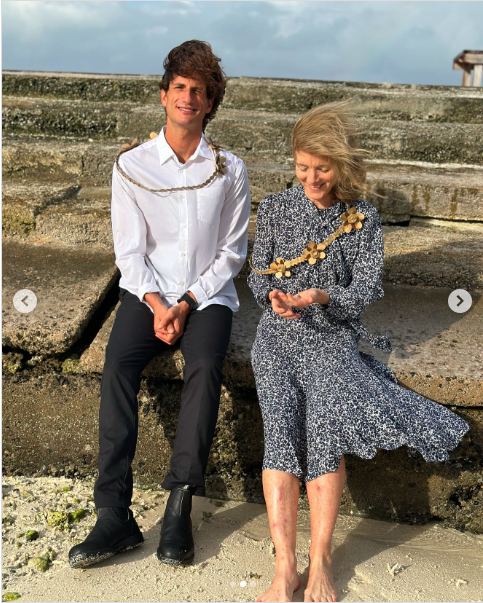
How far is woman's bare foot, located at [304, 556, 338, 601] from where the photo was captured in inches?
83.2

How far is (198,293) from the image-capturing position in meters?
2.66

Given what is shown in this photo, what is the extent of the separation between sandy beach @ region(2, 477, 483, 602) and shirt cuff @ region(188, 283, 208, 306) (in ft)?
2.65

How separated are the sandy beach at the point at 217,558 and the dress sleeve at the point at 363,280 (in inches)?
33.3

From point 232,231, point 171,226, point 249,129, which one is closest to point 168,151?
point 171,226

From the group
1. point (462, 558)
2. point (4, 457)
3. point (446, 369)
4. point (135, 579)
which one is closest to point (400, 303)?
point (446, 369)

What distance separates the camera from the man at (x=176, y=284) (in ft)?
7.77

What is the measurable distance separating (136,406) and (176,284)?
1.73 feet

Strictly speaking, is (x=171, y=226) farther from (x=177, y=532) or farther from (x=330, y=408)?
(x=177, y=532)

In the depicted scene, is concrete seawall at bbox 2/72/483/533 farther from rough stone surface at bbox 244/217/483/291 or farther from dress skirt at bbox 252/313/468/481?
dress skirt at bbox 252/313/468/481

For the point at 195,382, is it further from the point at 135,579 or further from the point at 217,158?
the point at 217,158

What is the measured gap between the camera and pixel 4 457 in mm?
2885

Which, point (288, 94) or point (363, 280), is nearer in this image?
point (363, 280)

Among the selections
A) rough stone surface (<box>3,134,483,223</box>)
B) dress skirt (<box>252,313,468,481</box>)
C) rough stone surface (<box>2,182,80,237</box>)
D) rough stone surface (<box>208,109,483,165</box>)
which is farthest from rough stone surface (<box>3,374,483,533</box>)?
rough stone surface (<box>208,109,483,165</box>)

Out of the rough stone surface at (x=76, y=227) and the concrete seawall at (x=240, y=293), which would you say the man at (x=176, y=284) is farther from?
the rough stone surface at (x=76, y=227)
